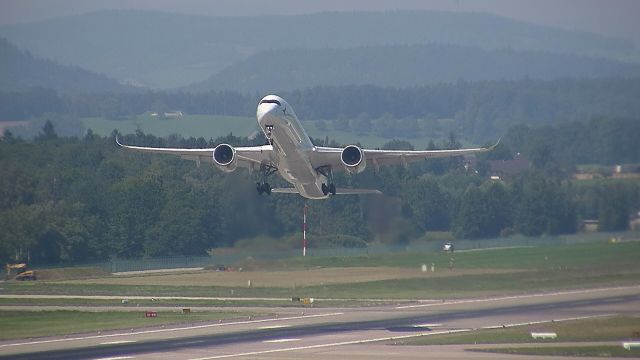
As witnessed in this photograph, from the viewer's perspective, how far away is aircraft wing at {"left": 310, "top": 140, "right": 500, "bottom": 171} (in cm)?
6412

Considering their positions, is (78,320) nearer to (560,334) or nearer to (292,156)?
(292,156)

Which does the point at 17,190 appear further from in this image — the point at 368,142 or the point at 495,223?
the point at 368,142

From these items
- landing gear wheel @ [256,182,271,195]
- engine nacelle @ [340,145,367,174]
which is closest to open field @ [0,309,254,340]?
landing gear wheel @ [256,182,271,195]

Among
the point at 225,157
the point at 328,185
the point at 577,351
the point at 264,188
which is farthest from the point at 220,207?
the point at 577,351

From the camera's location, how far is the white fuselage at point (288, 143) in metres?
59.4

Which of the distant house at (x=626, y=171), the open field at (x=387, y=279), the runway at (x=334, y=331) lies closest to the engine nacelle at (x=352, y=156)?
the runway at (x=334, y=331)

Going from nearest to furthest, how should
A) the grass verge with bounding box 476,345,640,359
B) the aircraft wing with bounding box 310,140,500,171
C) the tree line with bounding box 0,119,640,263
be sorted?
the grass verge with bounding box 476,345,640,359 < the aircraft wing with bounding box 310,140,500,171 < the tree line with bounding box 0,119,640,263

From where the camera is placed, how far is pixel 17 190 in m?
112

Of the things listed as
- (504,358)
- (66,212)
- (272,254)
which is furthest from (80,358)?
(66,212)

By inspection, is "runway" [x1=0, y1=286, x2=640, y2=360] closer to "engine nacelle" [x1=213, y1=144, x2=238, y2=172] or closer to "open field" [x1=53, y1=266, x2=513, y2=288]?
"engine nacelle" [x1=213, y1=144, x2=238, y2=172]

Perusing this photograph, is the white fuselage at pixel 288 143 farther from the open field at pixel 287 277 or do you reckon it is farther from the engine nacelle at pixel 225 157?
the open field at pixel 287 277

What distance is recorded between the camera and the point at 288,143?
61312 millimetres

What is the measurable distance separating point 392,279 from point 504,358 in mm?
32444

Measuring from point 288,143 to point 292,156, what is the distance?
1189 millimetres
